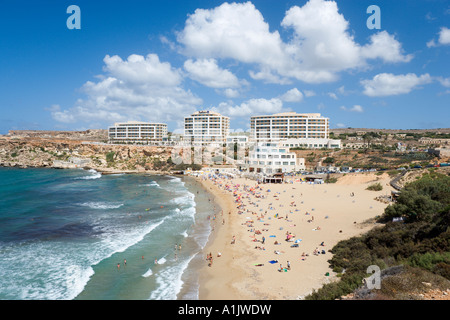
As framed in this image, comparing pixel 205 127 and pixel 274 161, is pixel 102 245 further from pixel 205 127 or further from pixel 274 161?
pixel 205 127

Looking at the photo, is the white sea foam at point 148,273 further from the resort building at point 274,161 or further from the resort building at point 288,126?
the resort building at point 288,126

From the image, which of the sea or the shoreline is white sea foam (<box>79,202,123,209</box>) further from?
the shoreline

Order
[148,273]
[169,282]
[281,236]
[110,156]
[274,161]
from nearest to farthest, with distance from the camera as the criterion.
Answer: [169,282], [148,273], [281,236], [274,161], [110,156]

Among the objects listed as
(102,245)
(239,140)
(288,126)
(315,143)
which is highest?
(288,126)

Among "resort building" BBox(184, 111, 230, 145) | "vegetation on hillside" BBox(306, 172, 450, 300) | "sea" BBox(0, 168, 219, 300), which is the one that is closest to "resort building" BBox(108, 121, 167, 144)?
"resort building" BBox(184, 111, 230, 145)

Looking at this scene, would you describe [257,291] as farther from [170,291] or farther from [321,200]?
[321,200]

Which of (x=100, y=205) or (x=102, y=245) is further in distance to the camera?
(x=100, y=205)

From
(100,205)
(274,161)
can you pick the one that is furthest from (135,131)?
(100,205)

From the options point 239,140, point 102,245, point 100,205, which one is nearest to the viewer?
point 102,245
